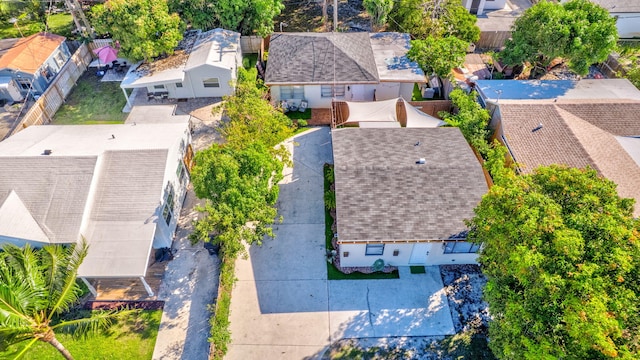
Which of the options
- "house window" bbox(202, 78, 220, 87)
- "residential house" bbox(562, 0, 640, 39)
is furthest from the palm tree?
"residential house" bbox(562, 0, 640, 39)

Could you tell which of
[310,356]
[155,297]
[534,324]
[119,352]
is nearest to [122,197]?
[155,297]

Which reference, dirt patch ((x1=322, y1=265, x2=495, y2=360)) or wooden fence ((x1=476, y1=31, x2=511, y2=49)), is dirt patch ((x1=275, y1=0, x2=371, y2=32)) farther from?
dirt patch ((x1=322, y1=265, x2=495, y2=360))

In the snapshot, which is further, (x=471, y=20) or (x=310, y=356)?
(x=471, y=20)

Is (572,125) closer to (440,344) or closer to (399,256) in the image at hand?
(399,256)

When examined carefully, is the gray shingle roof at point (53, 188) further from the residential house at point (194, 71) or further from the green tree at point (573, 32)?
the green tree at point (573, 32)

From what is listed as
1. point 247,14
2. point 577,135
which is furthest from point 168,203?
point 577,135

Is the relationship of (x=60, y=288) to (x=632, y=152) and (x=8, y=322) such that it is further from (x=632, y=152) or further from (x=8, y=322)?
(x=632, y=152)

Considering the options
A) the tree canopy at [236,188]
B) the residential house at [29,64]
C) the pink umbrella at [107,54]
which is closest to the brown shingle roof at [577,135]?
the tree canopy at [236,188]
